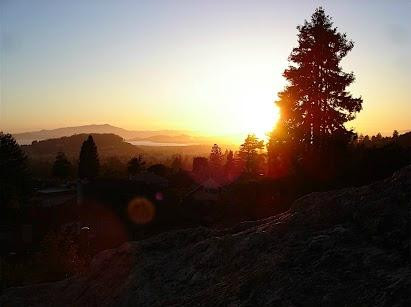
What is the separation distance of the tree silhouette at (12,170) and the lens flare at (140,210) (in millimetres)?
26104

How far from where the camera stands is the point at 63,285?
295 inches

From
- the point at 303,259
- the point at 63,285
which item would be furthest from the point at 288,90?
the point at 303,259

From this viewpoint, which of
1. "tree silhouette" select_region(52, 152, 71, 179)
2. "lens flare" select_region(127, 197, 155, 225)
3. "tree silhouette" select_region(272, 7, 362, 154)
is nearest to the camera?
"tree silhouette" select_region(272, 7, 362, 154)

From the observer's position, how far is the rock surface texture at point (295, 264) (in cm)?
357

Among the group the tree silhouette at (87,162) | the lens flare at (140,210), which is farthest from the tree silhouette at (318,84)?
the tree silhouette at (87,162)

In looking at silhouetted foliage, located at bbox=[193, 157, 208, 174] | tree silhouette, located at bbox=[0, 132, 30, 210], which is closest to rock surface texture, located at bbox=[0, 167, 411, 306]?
tree silhouette, located at bbox=[0, 132, 30, 210]

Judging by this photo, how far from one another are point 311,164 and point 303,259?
15.3 meters

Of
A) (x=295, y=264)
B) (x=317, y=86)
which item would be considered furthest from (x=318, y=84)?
(x=295, y=264)

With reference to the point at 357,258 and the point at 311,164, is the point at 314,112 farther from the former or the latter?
the point at 357,258

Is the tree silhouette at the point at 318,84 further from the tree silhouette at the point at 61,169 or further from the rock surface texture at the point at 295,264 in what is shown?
the tree silhouette at the point at 61,169

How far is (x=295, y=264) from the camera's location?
413 centimetres

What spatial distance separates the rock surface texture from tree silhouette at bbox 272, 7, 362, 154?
75.0 feet

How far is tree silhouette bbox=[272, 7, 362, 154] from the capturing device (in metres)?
28.6

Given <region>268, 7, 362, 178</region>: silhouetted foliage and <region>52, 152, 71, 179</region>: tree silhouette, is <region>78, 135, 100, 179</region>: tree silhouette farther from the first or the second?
<region>268, 7, 362, 178</region>: silhouetted foliage
